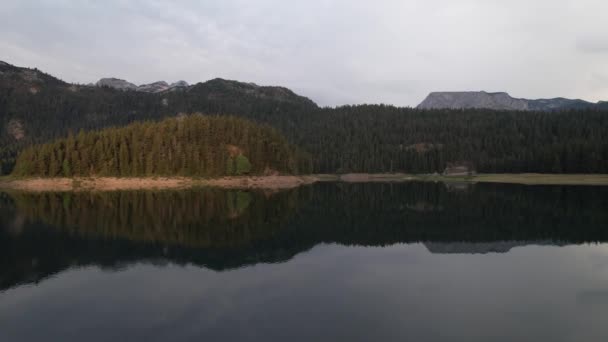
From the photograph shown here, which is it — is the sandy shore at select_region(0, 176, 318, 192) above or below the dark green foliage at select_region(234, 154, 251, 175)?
below

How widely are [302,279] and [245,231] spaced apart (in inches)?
611

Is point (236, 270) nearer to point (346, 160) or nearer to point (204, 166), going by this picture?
point (204, 166)

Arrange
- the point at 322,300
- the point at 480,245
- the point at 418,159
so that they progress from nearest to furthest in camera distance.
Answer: the point at 322,300, the point at 480,245, the point at 418,159

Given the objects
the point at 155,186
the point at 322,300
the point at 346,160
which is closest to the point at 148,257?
the point at 322,300

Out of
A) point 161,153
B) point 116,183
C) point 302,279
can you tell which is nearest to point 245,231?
point 302,279

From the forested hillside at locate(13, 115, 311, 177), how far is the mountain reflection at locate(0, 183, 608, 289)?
57.1 m

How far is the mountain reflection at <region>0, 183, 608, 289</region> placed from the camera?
1120 inches

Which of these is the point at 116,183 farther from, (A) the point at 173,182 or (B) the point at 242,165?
(B) the point at 242,165

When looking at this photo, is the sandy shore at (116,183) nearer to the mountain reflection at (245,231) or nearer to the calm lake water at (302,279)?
the mountain reflection at (245,231)

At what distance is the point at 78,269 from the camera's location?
2542 centimetres

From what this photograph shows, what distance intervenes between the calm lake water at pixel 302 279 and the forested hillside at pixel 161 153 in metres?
69.7

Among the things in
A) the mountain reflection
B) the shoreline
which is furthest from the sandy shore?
the mountain reflection

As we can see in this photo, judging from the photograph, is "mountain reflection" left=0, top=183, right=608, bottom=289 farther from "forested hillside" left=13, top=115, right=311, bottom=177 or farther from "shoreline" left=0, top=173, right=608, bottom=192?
"forested hillside" left=13, top=115, right=311, bottom=177

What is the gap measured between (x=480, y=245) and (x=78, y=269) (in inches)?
1136
